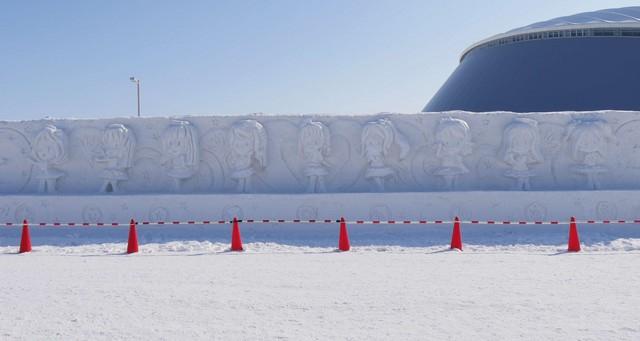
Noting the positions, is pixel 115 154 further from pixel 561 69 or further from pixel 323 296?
pixel 561 69

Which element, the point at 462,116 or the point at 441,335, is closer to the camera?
the point at 441,335

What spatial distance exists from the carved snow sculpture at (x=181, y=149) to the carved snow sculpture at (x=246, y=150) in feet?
2.60

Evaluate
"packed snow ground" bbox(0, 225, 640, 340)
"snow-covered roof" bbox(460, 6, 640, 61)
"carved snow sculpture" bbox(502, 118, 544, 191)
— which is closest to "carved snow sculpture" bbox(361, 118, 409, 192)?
"packed snow ground" bbox(0, 225, 640, 340)

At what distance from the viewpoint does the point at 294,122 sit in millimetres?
11320

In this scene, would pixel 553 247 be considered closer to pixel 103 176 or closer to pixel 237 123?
pixel 237 123

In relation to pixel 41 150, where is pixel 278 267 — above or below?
Answer: below

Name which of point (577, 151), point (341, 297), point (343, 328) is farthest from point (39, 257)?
point (577, 151)

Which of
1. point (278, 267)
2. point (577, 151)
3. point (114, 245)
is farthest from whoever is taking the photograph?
point (577, 151)

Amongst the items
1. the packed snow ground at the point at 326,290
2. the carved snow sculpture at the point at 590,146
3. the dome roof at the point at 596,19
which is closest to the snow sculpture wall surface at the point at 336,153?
the carved snow sculpture at the point at 590,146

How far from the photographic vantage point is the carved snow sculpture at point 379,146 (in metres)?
11.0

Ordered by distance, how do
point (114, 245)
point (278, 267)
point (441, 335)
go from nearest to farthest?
point (441, 335) < point (278, 267) < point (114, 245)

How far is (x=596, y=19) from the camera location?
20.8 metres

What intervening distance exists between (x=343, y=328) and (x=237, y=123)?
7.42 metres

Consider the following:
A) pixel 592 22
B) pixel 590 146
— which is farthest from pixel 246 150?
pixel 592 22
